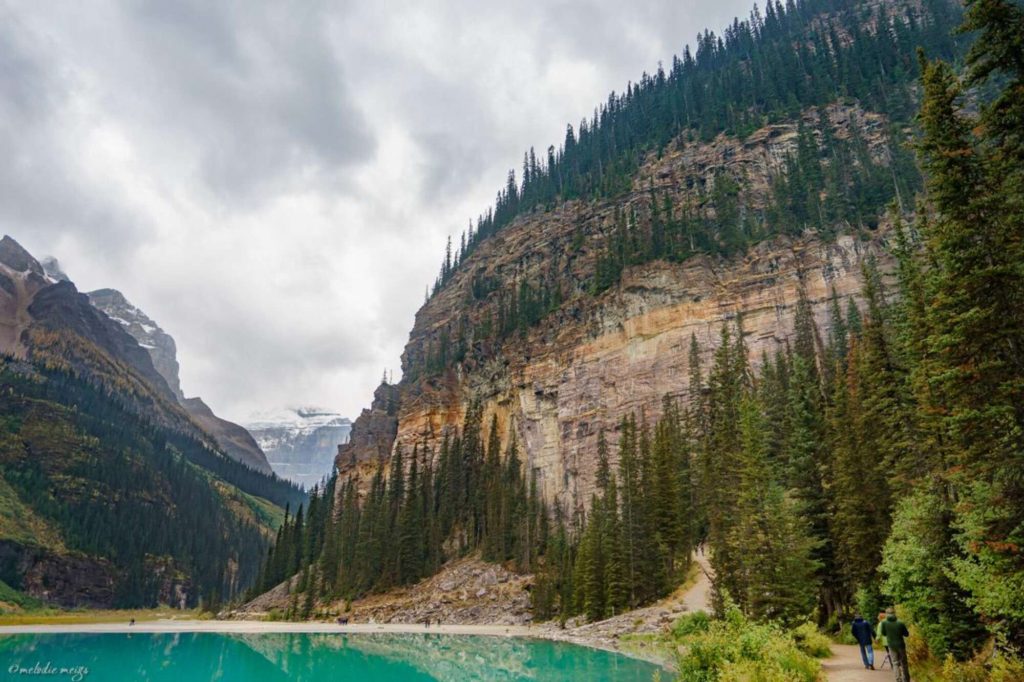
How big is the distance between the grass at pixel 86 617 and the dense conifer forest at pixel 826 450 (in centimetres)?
2179

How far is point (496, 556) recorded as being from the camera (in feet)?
311

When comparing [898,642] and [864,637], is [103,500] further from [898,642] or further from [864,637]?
[898,642]

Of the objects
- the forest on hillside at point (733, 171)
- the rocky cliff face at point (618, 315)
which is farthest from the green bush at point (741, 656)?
the forest on hillside at point (733, 171)

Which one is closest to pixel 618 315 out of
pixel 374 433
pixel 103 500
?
pixel 374 433

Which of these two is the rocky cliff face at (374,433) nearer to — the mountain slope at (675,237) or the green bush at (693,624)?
the mountain slope at (675,237)

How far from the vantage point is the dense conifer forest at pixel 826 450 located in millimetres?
16062

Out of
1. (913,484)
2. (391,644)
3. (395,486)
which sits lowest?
(391,644)

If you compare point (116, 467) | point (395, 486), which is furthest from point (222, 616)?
point (116, 467)

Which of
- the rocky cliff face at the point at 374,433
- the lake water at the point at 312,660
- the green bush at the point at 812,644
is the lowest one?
the lake water at the point at 312,660

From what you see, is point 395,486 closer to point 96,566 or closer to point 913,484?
point 96,566

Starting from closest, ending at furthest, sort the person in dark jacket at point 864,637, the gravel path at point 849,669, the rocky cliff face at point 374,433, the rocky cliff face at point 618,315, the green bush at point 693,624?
the gravel path at point 849,669 → the person in dark jacket at point 864,637 → the green bush at point 693,624 → the rocky cliff face at point 618,315 → the rocky cliff face at point 374,433

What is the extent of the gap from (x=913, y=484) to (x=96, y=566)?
175m

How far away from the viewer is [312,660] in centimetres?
4572

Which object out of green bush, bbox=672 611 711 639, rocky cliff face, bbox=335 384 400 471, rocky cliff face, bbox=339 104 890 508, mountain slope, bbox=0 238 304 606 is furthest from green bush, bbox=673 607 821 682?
mountain slope, bbox=0 238 304 606
